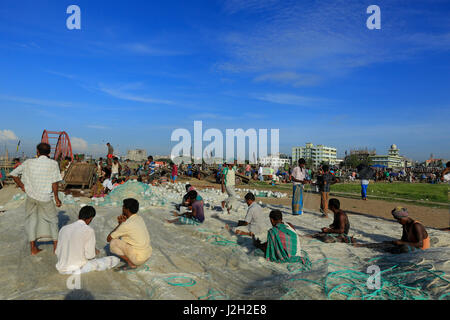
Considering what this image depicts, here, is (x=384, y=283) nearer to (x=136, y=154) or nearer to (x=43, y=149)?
(x=43, y=149)

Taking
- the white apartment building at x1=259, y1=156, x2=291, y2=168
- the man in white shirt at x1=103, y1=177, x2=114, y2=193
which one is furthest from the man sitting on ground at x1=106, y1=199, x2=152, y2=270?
the white apartment building at x1=259, y1=156, x2=291, y2=168

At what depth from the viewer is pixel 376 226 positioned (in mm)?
7914

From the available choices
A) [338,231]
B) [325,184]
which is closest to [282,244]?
[338,231]

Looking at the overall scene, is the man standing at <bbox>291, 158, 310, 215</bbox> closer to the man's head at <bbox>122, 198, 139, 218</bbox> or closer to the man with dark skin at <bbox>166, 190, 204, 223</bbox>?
the man with dark skin at <bbox>166, 190, 204, 223</bbox>

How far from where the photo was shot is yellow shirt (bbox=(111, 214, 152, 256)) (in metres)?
4.18

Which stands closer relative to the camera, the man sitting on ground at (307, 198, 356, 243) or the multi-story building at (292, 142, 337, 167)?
the man sitting on ground at (307, 198, 356, 243)

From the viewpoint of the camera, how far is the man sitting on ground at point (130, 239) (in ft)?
13.7

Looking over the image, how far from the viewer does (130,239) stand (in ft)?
13.9

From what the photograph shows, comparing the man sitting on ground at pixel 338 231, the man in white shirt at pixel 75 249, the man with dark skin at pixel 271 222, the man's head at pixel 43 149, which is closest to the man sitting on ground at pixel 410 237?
the man sitting on ground at pixel 338 231

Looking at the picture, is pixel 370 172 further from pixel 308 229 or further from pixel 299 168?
pixel 308 229

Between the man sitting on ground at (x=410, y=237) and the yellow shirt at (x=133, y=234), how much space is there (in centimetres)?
426

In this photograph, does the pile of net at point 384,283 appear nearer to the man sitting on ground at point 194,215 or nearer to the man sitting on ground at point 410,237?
the man sitting on ground at point 410,237

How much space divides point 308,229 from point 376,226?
195cm
